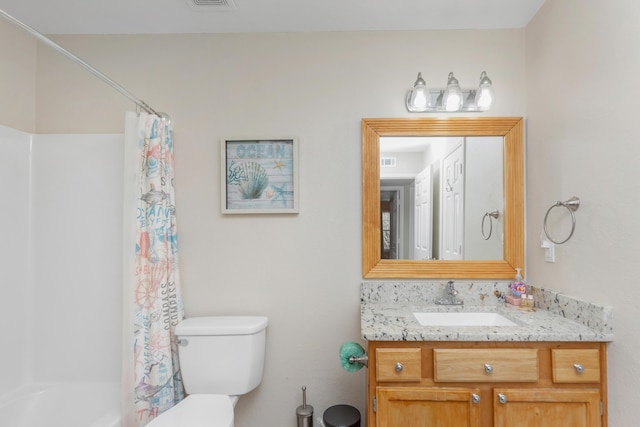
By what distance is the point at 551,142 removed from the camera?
1607 mm

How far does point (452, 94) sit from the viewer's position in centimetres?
170

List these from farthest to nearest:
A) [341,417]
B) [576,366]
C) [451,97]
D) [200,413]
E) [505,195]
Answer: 1. [505,195]
2. [451,97]
3. [341,417]
4. [200,413]
5. [576,366]

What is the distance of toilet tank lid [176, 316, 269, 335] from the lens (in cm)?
166

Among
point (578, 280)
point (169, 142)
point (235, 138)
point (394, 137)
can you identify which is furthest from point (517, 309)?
point (169, 142)

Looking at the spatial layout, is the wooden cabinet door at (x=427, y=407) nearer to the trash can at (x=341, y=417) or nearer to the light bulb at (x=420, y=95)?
the trash can at (x=341, y=417)

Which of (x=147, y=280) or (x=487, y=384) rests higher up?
(x=147, y=280)

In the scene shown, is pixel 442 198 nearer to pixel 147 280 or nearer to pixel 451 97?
pixel 451 97

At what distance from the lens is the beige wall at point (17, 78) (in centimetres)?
177

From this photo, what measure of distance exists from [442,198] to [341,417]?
4.04 feet

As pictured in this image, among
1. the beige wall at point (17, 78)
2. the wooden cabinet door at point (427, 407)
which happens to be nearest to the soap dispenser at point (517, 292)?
the wooden cabinet door at point (427, 407)

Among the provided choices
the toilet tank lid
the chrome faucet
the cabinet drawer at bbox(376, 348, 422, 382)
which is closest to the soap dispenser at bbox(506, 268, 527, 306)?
the chrome faucet

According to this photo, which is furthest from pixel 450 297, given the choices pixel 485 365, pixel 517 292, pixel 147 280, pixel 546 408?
pixel 147 280

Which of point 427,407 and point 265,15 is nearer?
point 427,407

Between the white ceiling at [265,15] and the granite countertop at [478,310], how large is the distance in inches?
57.1
